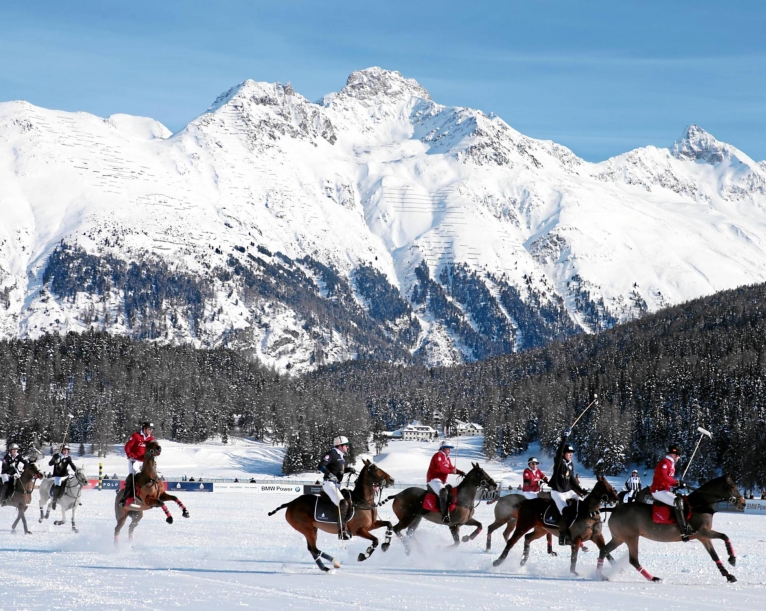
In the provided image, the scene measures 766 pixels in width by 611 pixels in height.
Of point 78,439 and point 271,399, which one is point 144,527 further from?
point 271,399

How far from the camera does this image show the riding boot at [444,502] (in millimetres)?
23141

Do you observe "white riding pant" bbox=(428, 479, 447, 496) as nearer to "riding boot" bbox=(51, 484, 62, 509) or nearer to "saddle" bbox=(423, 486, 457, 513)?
"saddle" bbox=(423, 486, 457, 513)

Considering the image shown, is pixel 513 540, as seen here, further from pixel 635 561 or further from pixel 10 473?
pixel 10 473

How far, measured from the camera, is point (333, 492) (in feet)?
67.2

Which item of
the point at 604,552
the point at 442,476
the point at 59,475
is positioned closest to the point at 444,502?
the point at 442,476

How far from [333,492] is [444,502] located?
3.83 metres

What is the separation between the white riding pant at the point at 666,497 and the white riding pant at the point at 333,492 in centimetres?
664

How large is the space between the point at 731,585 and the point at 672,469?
2511 mm

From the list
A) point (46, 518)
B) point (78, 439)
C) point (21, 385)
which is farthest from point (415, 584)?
point (21, 385)

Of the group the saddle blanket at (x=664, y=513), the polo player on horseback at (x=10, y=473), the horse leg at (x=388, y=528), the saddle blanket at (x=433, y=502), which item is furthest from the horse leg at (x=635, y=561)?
the polo player on horseback at (x=10, y=473)

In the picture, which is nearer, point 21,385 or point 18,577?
point 18,577

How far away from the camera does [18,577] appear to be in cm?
1733

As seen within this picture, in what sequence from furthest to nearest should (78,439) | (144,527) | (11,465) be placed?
(78,439), (144,527), (11,465)

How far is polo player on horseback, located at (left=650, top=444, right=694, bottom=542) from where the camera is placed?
19250mm
